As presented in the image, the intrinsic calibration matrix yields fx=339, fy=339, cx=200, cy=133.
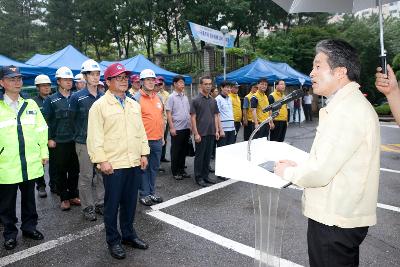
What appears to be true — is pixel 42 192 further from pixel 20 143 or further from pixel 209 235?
pixel 209 235

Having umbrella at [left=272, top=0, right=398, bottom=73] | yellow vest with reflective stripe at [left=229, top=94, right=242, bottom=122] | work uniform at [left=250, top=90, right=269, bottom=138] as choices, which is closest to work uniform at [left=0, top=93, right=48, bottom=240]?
umbrella at [left=272, top=0, right=398, bottom=73]

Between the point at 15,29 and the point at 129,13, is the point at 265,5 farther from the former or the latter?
the point at 15,29

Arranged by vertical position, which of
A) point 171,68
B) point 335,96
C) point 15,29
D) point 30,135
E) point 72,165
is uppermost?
point 15,29

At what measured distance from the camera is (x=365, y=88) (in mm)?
28516

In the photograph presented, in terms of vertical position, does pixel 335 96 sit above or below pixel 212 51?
below

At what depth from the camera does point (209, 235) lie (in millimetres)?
4184

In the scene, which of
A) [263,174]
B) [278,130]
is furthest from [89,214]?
[278,130]

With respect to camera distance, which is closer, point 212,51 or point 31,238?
point 31,238

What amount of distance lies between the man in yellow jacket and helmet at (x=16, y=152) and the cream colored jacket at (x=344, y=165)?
3.24 metres

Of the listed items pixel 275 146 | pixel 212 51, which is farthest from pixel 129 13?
pixel 275 146

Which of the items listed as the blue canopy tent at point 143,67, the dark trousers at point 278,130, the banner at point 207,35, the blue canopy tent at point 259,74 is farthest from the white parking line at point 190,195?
the blue canopy tent at point 259,74

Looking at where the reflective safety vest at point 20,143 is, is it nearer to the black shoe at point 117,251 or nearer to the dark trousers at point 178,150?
the black shoe at point 117,251

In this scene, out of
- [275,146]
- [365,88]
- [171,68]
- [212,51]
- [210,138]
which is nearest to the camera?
[275,146]

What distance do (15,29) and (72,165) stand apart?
34.1 metres
